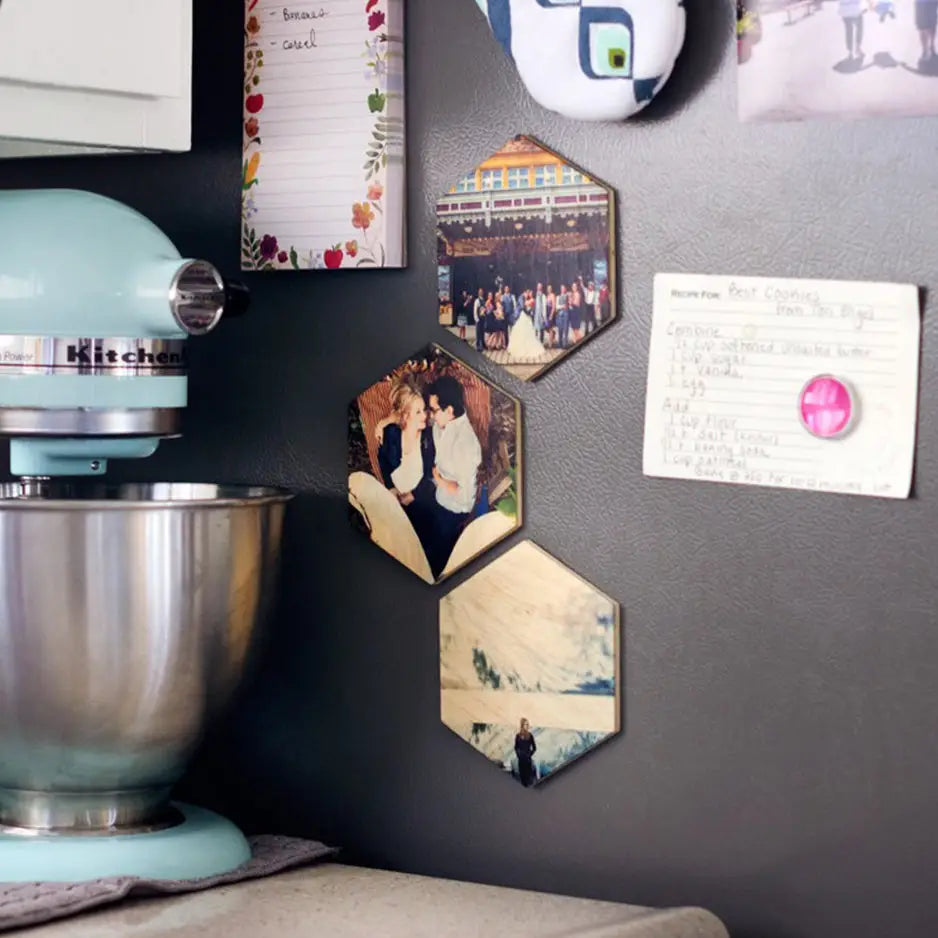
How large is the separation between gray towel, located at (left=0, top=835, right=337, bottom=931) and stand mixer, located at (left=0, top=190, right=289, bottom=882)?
23mm

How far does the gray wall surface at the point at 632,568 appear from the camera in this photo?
145cm

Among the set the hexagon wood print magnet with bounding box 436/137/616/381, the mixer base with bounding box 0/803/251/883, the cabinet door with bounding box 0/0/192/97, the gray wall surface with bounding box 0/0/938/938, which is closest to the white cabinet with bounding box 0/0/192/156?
the cabinet door with bounding box 0/0/192/97

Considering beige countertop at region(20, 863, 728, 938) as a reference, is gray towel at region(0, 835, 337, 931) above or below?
above

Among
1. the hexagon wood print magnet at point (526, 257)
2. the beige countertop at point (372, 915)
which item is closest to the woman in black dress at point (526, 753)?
the beige countertop at point (372, 915)

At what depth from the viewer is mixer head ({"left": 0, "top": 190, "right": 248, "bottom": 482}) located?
1.51 m

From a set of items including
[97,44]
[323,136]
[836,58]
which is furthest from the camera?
[323,136]

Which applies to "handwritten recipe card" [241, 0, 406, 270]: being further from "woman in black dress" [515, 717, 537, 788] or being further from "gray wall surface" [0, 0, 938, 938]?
"woman in black dress" [515, 717, 537, 788]

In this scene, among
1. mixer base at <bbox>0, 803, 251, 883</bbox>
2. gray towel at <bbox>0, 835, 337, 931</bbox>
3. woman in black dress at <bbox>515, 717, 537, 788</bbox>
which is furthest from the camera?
woman in black dress at <bbox>515, 717, 537, 788</bbox>

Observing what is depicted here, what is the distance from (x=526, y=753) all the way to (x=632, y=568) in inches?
8.4

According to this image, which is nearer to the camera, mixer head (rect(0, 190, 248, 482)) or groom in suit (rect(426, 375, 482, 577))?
mixer head (rect(0, 190, 248, 482))

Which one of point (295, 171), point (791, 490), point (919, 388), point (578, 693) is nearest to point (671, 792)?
point (578, 693)

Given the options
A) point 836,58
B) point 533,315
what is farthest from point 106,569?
point 836,58

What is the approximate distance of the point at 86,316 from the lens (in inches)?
59.7

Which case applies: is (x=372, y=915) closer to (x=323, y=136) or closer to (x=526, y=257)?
(x=526, y=257)
